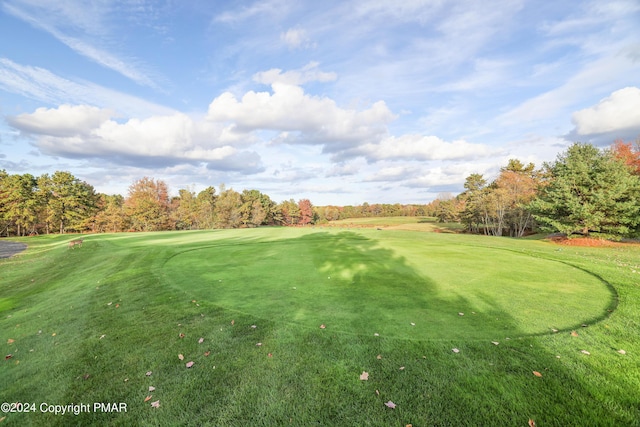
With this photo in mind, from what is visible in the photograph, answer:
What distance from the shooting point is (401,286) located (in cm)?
681

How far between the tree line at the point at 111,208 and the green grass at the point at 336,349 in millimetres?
50015

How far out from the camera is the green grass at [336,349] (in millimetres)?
2879

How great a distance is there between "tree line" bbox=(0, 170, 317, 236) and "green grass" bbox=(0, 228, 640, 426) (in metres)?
50.0

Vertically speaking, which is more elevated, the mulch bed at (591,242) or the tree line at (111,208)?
the tree line at (111,208)

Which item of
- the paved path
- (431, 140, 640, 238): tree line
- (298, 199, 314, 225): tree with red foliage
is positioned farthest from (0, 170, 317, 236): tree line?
(431, 140, 640, 238): tree line

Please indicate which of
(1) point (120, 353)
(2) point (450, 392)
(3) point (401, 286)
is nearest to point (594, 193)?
(3) point (401, 286)

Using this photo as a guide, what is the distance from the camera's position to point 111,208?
53281 millimetres

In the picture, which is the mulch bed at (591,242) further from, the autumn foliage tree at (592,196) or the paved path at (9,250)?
the paved path at (9,250)

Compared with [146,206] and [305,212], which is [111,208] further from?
[305,212]

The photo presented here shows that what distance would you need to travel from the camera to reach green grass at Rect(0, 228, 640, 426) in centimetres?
288

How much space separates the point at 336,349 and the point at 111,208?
65.0 metres

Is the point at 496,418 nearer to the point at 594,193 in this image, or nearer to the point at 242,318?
the point at 242,318

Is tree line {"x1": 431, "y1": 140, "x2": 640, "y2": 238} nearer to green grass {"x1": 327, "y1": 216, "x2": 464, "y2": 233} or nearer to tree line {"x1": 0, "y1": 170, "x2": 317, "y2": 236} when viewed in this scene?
green grass {"x1": 327, "y1": 216, "x2": 464, "y2": 233}

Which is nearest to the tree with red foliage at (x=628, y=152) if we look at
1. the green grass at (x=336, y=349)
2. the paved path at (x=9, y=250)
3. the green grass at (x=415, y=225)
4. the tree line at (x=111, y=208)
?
the green grass at (x=415, y=225)
